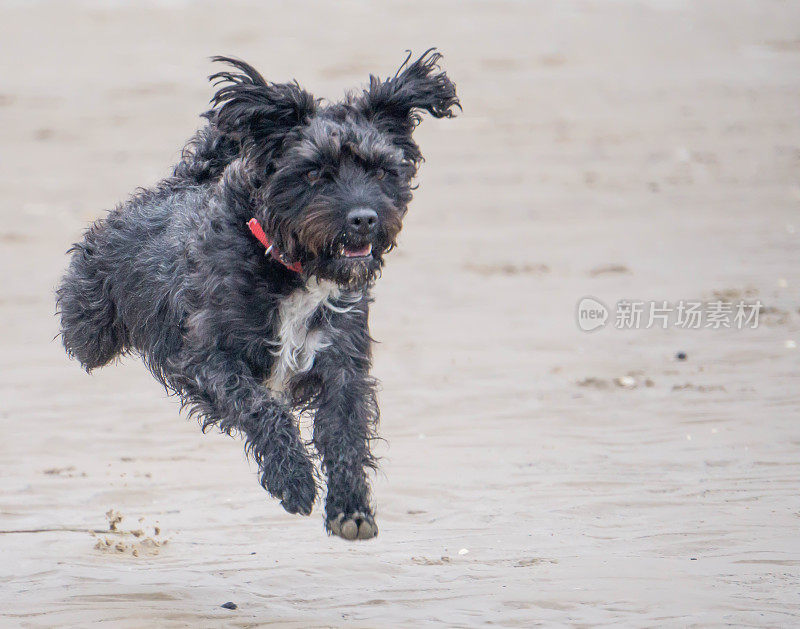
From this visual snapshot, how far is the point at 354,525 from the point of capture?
16.4 ft

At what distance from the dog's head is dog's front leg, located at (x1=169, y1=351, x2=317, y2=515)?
0.55m

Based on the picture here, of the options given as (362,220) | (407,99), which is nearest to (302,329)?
(362,220)

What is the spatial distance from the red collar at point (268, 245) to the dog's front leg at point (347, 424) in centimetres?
35

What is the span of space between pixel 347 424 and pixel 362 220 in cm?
91

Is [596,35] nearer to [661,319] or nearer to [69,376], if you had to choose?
[661,319]

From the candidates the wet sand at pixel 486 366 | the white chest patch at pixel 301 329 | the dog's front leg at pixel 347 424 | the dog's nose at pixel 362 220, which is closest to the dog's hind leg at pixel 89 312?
the wet sand at pixel 486 366

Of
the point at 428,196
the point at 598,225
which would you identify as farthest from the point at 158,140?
the point at 598,225

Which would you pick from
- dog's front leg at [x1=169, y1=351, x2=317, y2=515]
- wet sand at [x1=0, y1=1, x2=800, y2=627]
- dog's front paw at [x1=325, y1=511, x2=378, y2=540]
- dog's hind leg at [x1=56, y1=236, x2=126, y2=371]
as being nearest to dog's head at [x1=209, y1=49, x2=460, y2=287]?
dog's front leg at [x1=169, y1=351, x2=317, y2=515]

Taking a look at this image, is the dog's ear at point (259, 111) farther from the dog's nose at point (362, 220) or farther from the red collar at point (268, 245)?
the dog's nose at point (362, 220)

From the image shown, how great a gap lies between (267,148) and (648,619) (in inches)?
96.1

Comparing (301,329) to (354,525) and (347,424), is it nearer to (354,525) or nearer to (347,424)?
(347,424)

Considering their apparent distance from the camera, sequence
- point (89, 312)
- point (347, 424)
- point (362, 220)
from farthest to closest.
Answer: point (89, 312), point (347, 424), point (362, 220)

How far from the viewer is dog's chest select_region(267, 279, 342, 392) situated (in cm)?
528

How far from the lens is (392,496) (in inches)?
271
